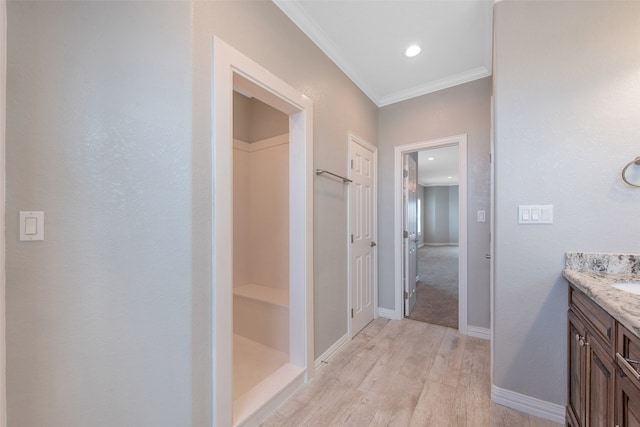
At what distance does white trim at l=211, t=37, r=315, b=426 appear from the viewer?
1272 mm

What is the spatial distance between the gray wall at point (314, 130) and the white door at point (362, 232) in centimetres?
15

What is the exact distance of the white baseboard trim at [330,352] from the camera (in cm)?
205

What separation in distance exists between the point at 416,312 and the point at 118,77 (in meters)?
3.54

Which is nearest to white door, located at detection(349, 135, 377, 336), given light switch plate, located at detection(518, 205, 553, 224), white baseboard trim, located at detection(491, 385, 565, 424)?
white baseboard trim, located at detection(491, 385, 565, 424)

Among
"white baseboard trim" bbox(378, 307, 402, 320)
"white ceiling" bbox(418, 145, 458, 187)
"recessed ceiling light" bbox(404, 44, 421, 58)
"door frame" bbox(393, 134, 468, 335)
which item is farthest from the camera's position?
"white ceiling" bbox(418, 145, 458, 187)

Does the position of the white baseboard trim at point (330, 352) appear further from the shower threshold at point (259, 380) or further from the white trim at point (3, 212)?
the white trim at point (3, 212)

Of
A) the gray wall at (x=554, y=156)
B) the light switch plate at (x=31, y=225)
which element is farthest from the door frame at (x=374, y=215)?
the light switch plate at (x=31, y=225)

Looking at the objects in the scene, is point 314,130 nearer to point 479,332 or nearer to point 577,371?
point 577,371

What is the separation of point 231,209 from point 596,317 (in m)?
1.70

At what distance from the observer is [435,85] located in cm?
272

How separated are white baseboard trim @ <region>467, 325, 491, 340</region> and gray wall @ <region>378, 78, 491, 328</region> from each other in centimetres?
4

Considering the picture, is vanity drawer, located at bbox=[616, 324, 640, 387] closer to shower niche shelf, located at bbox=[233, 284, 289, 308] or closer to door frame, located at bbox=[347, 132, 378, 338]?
door frame, located at bbox=[347, 132, 378, 338]

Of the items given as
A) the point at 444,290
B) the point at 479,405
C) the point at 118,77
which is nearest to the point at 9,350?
the point at 118,77

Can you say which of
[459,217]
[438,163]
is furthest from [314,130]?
[438,163]
